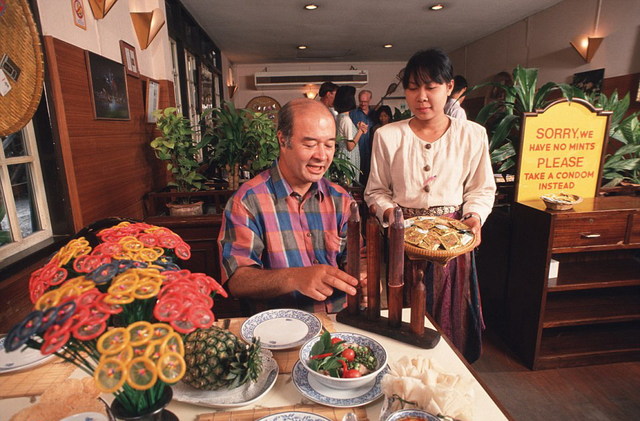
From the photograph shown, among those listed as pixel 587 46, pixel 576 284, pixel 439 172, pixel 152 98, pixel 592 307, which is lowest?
pixel 592 307

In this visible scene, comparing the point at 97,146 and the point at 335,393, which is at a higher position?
the point at 97,146

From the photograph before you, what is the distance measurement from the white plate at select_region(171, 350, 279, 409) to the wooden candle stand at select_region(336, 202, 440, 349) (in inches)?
13.2

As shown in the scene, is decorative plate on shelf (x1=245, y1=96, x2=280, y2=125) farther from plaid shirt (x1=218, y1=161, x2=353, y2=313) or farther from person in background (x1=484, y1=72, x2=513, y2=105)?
plaid shirt (x1=218, y1=161, x2=353, y2=313)

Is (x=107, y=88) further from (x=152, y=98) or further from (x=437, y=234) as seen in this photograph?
(x=437, y=234)

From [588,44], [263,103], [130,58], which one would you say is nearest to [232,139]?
[130,58]

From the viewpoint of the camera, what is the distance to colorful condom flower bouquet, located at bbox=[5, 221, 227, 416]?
506mm

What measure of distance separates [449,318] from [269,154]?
1658 millimetres

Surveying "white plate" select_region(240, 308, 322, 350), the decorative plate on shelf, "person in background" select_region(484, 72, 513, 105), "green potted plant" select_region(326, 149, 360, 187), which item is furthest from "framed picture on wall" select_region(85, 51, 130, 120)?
the decorative plate on shelf

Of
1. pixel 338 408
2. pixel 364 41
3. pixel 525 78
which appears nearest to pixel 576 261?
pixel 525 78

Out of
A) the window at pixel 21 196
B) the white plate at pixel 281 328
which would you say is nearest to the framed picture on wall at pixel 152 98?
the window at pixel 21 196

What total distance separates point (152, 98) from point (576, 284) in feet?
10.7

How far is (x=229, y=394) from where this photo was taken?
33.8 inches

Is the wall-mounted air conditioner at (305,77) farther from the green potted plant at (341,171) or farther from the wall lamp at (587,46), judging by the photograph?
the green potted plant at (341,171)

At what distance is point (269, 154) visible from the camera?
2807 mm
